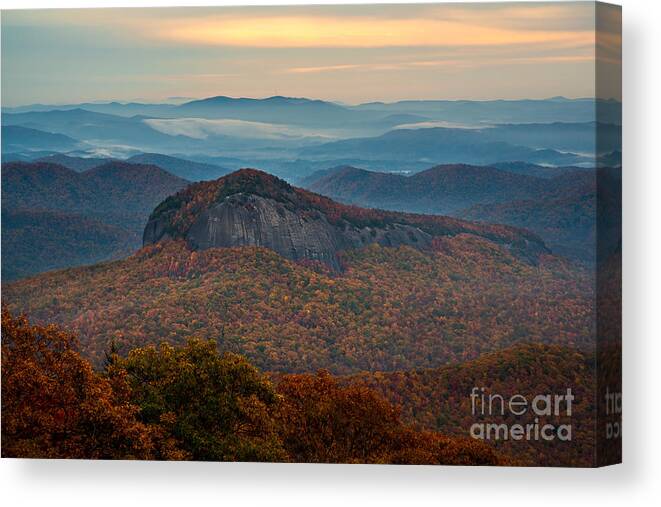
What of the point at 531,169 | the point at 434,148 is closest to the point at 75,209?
the point at 434,148

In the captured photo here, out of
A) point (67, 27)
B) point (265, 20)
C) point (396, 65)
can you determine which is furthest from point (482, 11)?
point (67, 27)

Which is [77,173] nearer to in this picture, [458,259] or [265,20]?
[265,20]

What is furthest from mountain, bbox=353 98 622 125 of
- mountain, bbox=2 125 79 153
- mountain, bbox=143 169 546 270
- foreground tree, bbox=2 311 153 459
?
foreground tree, bbox=2 311 153 459

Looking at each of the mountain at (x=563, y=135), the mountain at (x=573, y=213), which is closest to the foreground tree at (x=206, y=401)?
the mountain at (x=573, y=213)

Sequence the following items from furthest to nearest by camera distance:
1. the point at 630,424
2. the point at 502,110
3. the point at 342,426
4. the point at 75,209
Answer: the point at 75,209 < the point at 502,110 < the point at 342,426 < the point at 630,424

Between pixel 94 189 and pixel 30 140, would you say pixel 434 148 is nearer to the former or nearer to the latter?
pixel 94 189

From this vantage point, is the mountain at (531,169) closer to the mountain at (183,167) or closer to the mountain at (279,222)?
the mountain at (279,222)

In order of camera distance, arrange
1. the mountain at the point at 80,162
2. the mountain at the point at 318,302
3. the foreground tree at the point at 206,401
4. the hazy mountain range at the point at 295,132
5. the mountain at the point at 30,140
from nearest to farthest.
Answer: the foreground tree at the point at 206,401 → the mountain at the point at 318,302 → the hazy mountain range at the point at 295,132 → the mountain at the point at 30,140 → the mountain at the point at 80,162
